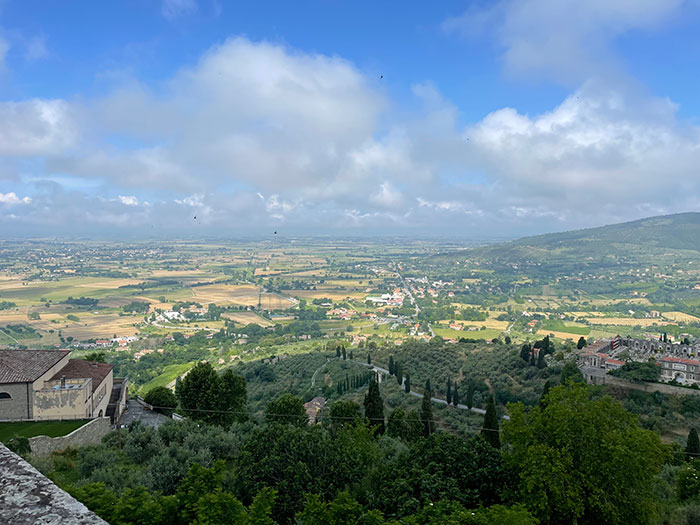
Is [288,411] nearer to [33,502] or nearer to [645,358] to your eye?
[33,502]

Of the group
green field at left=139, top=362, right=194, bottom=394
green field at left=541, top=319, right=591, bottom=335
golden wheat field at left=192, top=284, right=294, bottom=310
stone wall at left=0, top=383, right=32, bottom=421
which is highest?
stone wall at left=0, top=383, right=32, bottom=421

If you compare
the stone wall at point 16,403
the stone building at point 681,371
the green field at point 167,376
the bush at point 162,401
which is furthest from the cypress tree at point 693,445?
the green field at point 167,376

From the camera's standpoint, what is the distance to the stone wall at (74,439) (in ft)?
46.1

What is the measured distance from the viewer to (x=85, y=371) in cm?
2066

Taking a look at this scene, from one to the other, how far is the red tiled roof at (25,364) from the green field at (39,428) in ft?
5.63

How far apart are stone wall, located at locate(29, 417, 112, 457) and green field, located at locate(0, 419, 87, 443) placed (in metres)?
0.40

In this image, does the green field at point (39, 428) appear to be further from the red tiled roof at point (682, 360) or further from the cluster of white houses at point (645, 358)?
the red tiled roof at point (682, 360)

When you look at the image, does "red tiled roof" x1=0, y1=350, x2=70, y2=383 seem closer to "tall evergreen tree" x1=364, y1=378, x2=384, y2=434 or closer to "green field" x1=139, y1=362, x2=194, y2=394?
"tall evergreen tree" x1=364, y1=378, x2=384, y2=434

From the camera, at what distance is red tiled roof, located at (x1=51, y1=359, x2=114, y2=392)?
19652mm

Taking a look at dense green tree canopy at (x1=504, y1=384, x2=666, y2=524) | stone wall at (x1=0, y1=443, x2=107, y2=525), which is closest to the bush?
dense green tree canopy at (x1=504, y1=384, x2=666, y2=524)

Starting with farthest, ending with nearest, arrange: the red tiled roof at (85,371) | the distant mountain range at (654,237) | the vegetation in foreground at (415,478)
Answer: the distant mountain range at (654,237), the red tiled roof at (85,371), the vegetation in foreground at (415,478)

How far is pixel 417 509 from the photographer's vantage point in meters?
8.74

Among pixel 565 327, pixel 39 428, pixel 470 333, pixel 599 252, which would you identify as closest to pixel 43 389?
pixel 39 428

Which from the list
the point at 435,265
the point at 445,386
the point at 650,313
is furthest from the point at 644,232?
the point at 445,386
